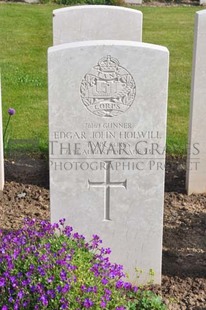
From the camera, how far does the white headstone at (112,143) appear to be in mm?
4047

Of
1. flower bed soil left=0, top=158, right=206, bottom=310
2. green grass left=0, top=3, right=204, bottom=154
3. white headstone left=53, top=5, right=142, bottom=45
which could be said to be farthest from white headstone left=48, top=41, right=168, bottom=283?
green grass left=0, top=3, right=204, bottom=154

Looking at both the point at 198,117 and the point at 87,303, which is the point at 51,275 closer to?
the point at 87,303

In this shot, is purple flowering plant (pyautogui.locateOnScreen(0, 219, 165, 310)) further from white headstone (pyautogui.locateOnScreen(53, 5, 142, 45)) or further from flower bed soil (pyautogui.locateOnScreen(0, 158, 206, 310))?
white headstone (pyautogui.locateOnScreen(53, 5, 142, 45))

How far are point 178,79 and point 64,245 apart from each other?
6.12 m

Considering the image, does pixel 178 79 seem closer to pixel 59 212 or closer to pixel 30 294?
pixel 59 212

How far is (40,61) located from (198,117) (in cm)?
492

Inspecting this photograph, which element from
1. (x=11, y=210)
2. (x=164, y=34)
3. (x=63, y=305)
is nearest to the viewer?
(x=63, y=305)

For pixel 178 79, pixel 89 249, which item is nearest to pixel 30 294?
pixel 89 249

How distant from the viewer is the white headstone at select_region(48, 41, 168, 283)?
13.3 ft

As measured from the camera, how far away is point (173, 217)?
558 cm

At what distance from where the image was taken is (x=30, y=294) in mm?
3494

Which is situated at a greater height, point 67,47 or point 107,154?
point 67,47

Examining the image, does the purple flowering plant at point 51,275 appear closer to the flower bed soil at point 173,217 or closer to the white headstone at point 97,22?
the flower bed soil at point 173,217

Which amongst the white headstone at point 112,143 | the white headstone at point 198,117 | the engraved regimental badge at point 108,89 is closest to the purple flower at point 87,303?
the white headstone at point 112,143
